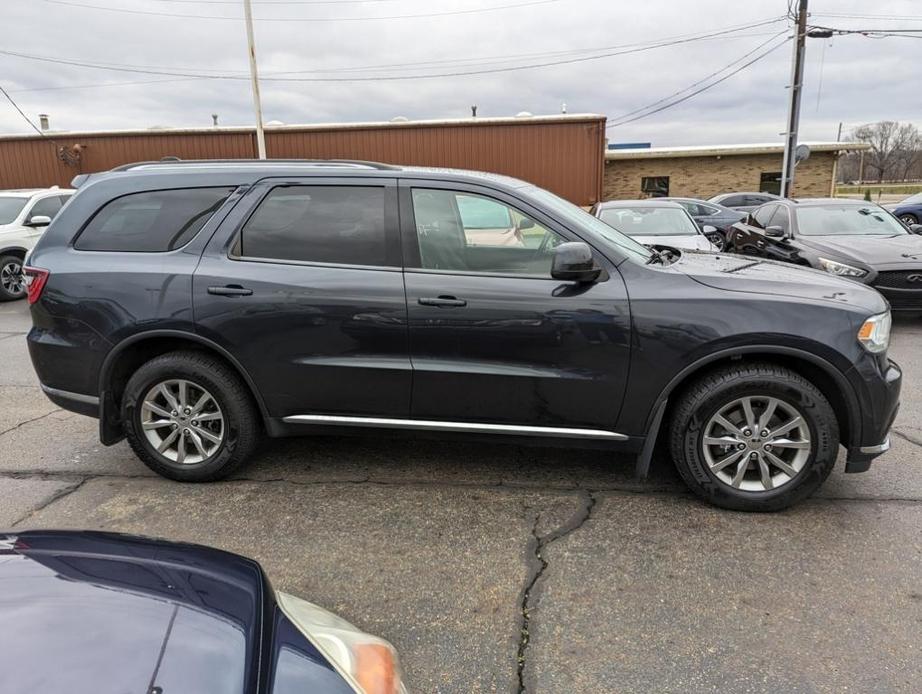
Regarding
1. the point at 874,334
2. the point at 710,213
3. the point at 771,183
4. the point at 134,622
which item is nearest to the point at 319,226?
the point at 134,622

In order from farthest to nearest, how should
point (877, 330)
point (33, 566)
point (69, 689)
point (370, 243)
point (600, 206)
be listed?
point (600, 206) → point (370, 243) → point (877, 330) → point (33, 566) → point (69, 689)

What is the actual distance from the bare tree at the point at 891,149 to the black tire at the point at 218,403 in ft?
288

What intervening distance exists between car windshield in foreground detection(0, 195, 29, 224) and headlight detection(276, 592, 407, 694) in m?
11.8

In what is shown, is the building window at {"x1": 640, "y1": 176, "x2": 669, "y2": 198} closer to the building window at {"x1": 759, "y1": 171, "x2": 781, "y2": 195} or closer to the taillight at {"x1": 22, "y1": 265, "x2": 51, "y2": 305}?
the building window at {"x1": 759, "y1": 171, "x2": 781, "y2": 195}

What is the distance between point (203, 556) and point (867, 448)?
318 centimetres

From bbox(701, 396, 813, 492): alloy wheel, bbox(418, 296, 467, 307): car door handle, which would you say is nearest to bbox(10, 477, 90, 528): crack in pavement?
bbox(418, 296, 467, 307): car door handle

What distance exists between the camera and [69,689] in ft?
3.74

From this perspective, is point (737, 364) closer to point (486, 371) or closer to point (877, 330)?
point (877, 330)

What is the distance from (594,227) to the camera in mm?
3758

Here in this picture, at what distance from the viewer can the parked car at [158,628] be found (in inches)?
47.5

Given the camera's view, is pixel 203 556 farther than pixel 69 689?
Yes

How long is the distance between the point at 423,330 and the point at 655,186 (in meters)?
26.3

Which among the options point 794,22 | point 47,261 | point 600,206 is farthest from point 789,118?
point 47,261

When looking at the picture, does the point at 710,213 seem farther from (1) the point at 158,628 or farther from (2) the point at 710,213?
(1) the point at 158,628
